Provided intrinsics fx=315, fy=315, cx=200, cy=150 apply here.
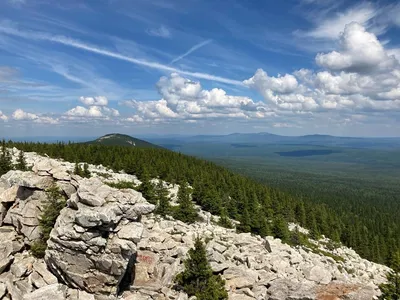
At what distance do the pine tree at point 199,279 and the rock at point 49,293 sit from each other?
11.0 meters

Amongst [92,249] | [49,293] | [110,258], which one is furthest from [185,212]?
[49,293]

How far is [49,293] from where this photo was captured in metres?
26.8

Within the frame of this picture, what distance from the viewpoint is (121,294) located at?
30.4 metres

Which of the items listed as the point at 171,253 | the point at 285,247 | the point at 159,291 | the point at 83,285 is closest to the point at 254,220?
the point at 285,247

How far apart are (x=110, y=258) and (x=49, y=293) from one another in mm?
5533

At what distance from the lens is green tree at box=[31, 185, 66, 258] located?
3238cm

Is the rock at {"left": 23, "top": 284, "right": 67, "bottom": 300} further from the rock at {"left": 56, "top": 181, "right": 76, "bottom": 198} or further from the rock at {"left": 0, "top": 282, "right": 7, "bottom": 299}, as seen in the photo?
the rock at {"left": 56, "top": 181, "right": 76, "bottom": 198}

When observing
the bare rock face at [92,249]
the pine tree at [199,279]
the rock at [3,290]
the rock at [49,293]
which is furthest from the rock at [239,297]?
the rock at [3,290]

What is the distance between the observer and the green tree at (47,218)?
106 feet

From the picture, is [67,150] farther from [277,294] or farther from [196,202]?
[277,294]

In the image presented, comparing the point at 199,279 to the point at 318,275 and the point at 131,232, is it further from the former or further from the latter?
the point at 318,275

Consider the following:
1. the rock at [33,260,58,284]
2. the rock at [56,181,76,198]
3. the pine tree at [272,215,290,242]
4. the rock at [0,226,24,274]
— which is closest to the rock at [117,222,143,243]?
the rock at [33,260,58,284]

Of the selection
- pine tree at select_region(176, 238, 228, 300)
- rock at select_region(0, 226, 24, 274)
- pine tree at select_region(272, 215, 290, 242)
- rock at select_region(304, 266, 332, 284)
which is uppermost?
rock at select_region(0, 226, 24, 274)

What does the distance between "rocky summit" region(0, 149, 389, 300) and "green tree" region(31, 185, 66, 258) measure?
819mm
